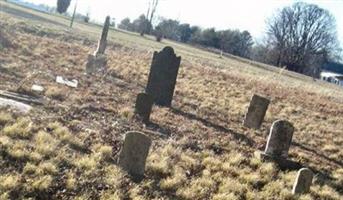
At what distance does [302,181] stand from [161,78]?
7274 mm

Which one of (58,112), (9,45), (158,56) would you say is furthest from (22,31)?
(58,112)

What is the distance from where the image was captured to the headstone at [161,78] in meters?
16.5

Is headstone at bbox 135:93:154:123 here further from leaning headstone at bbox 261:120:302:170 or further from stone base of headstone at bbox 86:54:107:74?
stone base of headstone at bbox 86:54:107:74

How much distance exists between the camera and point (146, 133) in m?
12.1

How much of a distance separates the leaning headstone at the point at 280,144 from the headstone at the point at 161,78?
196 inches

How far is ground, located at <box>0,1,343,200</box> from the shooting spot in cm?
823

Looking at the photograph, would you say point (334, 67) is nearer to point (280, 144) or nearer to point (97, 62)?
point (97, 62)

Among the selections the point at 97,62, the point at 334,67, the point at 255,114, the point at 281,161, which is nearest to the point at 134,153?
the point at 281,161

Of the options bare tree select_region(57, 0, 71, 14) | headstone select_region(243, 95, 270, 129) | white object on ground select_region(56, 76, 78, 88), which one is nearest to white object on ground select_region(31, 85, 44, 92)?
white object on ground select_region(56, 76, 78, 88)

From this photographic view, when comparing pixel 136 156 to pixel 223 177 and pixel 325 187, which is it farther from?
pixel 325 187

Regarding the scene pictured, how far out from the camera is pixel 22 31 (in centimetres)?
2903

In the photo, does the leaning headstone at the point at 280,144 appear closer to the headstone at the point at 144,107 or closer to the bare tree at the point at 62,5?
the headstone at the point at 144,107

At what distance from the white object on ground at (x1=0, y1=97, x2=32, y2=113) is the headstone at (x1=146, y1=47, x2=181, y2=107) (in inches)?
211

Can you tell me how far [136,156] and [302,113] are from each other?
13115 millimetres
